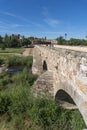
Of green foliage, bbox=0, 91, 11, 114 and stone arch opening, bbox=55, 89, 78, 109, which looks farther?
green foliage, bbox=0, 91, 11, 114

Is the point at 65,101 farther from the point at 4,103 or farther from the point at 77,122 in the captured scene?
the point at 4,103

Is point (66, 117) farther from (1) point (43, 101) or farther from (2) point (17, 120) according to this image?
(2) point (17, 120)

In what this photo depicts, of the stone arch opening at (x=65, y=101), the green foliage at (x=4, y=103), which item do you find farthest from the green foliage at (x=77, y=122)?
the green foliage at (x=4, y=103)

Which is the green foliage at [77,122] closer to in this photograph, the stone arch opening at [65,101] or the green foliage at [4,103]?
the stone arch opening at [65,101]

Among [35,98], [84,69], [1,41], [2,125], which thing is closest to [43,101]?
[35,98]

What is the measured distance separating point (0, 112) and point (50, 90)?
338cm

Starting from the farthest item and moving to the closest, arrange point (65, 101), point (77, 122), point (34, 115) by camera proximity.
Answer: point (65, 101), point (34, 115), point (77, 122)

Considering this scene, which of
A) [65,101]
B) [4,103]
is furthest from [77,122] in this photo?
[4,103]

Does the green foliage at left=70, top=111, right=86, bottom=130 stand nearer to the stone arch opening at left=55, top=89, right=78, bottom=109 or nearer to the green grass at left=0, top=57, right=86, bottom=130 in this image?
the green grass at left=0, top=57, right=86, bottom=130

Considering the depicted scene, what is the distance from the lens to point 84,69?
16.7ft

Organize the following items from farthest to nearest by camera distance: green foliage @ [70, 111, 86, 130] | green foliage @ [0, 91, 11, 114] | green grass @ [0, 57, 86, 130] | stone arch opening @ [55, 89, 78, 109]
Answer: green foliage @ [0, 91, 11, 114]
stone arch opening @ [55, 89, 78, 109]
green grass @ [0, 57, 86, 130]
green foliage @ [70, 111, 86, 130]

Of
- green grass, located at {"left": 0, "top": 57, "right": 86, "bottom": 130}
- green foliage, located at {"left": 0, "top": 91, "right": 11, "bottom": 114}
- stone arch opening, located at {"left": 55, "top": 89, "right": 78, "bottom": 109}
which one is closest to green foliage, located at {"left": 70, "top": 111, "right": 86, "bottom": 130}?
green grass, located at {"left": 0, "top": 57, "right": 86, "bottom": 130}

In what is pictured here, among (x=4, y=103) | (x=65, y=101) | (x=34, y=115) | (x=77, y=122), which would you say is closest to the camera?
(x=77, y=122)

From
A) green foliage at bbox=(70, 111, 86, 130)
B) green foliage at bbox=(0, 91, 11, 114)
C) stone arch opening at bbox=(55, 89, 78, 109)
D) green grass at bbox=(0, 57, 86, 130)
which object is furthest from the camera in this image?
green foliage at bbox=(0, 91, 11, 114)
